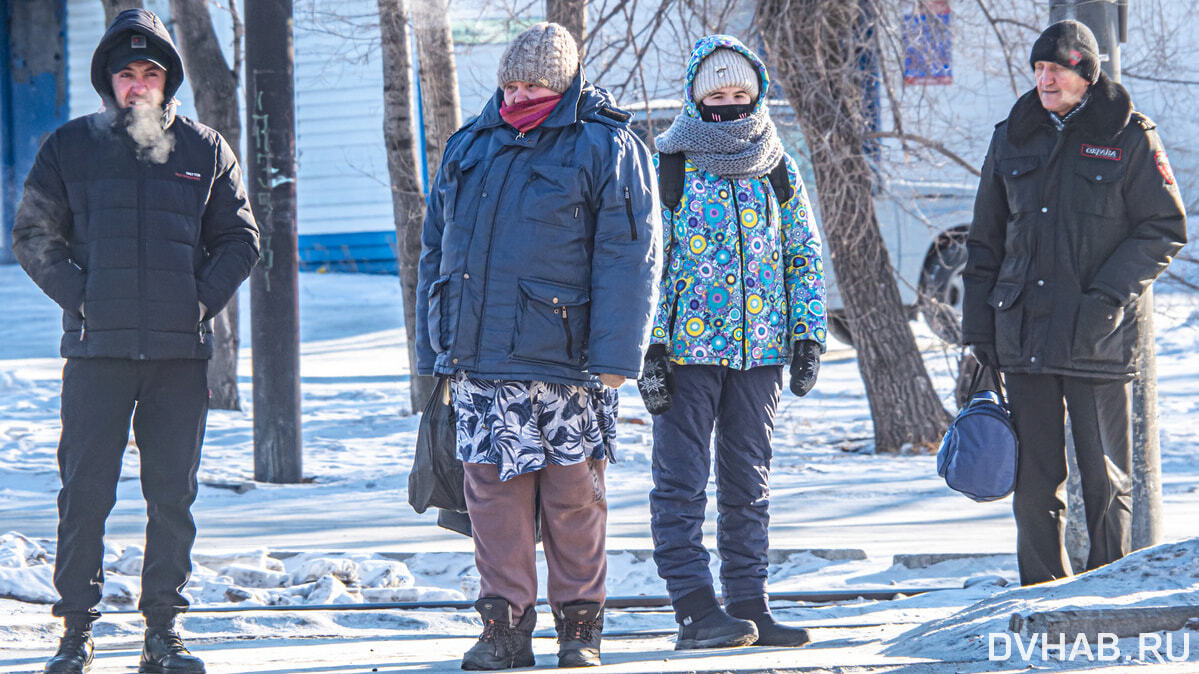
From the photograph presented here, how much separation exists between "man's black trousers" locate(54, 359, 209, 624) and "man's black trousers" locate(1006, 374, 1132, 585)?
264cm

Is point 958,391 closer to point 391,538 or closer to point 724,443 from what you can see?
point 391,538

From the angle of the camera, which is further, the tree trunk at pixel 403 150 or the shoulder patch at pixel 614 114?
the tree trunk at pixel 403 150

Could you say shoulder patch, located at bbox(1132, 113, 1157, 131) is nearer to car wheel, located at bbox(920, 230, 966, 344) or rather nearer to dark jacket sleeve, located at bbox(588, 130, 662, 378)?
dark jacket sleeve, located at bbox(588, 130, 662, 378)

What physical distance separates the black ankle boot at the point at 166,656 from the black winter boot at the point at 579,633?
1.01 m

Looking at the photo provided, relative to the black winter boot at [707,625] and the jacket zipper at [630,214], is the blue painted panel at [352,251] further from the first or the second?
the jacket zipper at [630,214]

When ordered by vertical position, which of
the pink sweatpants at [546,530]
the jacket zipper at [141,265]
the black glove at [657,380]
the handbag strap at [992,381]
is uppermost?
the jacket zipper at [141,265]

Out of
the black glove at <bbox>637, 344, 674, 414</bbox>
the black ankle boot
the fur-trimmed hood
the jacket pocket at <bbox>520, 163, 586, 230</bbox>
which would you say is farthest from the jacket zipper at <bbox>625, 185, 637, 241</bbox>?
the black ankle boot

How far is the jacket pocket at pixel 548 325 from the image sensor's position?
3889 millimetres

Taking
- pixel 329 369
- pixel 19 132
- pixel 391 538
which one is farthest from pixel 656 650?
pixel 19 132

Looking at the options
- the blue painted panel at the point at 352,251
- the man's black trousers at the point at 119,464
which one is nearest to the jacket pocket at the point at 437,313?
the man's black trousers at the point at 119,464

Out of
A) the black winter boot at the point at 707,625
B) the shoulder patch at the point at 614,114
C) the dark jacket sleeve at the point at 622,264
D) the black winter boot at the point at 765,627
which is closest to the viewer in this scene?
the dark jacket sleeve at the point at 622,264

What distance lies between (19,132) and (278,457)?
14366 mm

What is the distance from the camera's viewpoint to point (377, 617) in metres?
5.09

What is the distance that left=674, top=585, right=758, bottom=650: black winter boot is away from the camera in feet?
13.9
